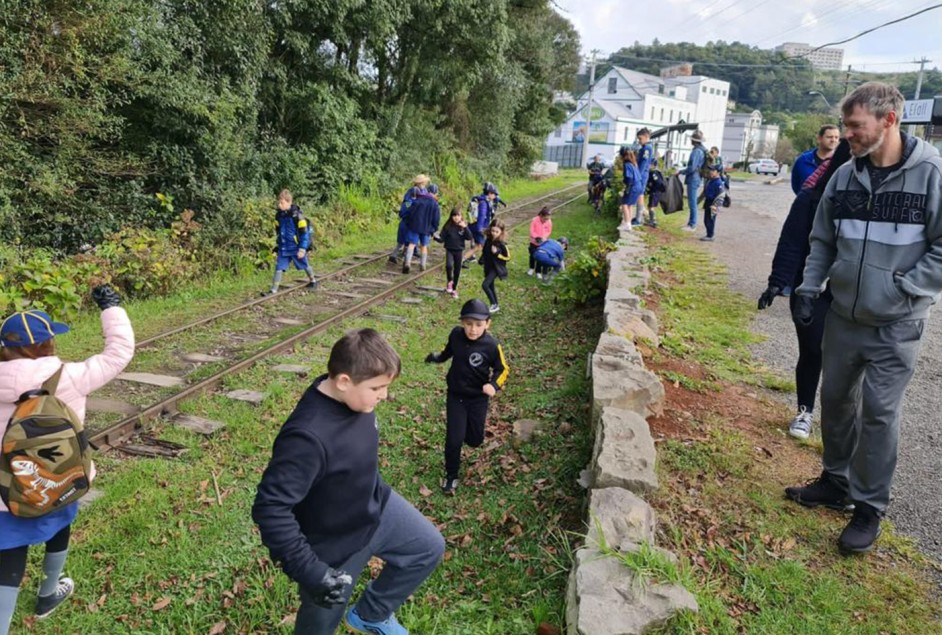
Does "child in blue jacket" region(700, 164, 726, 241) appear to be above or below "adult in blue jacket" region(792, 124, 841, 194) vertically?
below

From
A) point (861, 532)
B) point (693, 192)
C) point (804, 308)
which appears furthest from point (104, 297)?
point (693, 192)

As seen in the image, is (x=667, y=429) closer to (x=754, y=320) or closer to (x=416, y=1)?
(x=754, y=320)

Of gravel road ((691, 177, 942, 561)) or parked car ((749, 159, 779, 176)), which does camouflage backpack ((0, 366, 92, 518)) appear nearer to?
gravel road ((691, 177, 942, 561))

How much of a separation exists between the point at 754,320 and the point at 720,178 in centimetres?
672

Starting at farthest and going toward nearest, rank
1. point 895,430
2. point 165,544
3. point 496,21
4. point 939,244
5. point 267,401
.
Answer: point 496,21
point 267,401
point 165,544
point 895,430
point 939,244

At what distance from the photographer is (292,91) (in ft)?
49.6

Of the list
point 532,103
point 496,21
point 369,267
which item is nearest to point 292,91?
point 369,267

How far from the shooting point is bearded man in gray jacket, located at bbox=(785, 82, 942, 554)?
3.13m

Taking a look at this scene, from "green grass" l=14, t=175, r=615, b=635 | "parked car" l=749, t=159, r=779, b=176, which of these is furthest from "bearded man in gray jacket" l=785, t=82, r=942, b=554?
"parked car" l=749, t=159, r=779, b=176

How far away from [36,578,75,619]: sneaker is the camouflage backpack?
2.74ft

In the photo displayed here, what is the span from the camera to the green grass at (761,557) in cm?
296

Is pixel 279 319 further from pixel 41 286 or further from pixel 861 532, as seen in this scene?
pixel 861 532

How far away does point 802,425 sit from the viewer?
4.84 metres

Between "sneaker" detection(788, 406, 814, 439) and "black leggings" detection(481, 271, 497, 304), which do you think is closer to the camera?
"sneaker" detection(788, 406, 814, 439)
